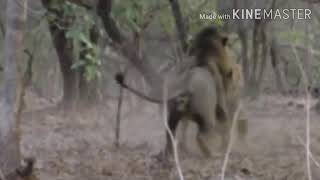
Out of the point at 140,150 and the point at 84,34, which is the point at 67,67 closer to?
the point at 140,150

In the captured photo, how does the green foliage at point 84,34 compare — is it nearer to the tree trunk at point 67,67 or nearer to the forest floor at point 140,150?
the forest floor at point 140,150

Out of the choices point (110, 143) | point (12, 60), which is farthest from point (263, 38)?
point (12, 60)

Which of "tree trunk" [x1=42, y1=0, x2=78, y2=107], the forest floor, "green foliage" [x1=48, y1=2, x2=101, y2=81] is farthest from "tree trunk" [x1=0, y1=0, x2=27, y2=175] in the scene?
"tree trunk" [x1=42, y1=0, x2=78, y2=107]

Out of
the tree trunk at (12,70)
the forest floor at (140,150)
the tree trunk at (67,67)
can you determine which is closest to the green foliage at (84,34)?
the forest floor at (140,150)

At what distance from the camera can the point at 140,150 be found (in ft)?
32.7

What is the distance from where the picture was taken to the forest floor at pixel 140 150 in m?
7.84

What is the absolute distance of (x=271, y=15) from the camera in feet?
58.2

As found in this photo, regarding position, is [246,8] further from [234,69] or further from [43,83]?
[43,83]

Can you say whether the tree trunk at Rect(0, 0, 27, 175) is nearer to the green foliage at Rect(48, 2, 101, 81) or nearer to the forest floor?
the forest floor

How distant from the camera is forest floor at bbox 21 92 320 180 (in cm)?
784

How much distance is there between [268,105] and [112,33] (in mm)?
12340

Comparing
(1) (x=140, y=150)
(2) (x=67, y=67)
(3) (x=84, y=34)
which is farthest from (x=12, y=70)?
(2) (x=67, y=67)

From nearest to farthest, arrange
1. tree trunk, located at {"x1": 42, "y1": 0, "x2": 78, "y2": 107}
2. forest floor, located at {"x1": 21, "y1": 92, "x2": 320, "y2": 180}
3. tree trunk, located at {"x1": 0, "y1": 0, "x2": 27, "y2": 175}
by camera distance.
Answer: tree trunk, located at {"x1": 0, "y1": 0, "x2": 27, "y2": 175} → forest floor, located at {"x1": 21, "y1": 92, "x2": 320, "y2": 180} → tree trunk, located at {"x1": 42, "y1": 0, "x2": 78, "y2": 107}

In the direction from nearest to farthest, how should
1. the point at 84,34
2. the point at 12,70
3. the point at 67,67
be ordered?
1. the point at 12,70
2. the point at 84,34
3. the point at 67,67
